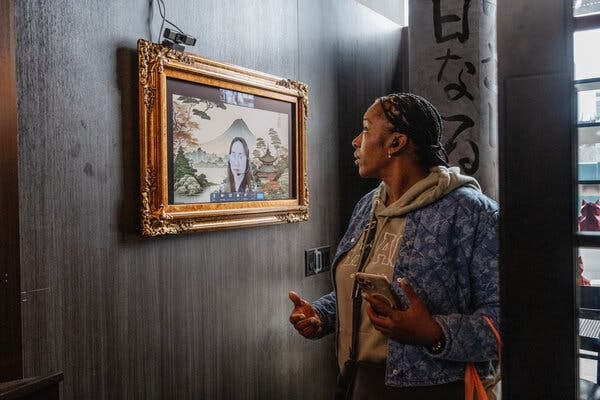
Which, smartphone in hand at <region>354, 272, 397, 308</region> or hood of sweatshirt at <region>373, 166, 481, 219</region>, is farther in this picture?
hood of sweatshirt at <region>373, 166, 481, 219</region>

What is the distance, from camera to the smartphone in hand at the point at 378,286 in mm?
1378

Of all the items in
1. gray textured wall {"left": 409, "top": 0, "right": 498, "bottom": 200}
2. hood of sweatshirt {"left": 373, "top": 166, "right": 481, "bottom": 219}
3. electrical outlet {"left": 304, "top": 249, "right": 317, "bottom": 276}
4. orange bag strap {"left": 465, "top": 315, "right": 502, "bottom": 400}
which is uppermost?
gray textured wall {"left": 409, "top": 0, "right": 498, "bottom": 200}

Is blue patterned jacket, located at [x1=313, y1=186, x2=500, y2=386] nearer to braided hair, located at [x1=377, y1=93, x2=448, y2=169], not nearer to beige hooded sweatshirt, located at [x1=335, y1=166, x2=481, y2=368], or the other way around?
beige hooded sweatshirt, located at [x1=335, y1=166, x2=481, y2=368]

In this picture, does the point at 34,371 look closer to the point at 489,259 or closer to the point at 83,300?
Answer: the point at 83,300

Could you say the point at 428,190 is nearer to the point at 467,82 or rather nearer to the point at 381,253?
the point at 381,253

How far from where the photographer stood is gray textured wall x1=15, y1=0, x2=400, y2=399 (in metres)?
1.43

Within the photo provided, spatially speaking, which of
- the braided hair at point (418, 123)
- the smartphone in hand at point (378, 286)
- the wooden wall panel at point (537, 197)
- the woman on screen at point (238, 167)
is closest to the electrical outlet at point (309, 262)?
the woman on screen at point (238, 167)

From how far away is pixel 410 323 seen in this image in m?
1.38

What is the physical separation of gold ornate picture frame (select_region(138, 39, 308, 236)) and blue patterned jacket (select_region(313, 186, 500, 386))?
0.78 m

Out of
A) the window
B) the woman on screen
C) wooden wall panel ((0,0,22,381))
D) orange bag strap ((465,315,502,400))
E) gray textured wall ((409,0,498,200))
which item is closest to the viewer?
the window

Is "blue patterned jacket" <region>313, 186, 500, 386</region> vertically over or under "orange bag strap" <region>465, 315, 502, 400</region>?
over

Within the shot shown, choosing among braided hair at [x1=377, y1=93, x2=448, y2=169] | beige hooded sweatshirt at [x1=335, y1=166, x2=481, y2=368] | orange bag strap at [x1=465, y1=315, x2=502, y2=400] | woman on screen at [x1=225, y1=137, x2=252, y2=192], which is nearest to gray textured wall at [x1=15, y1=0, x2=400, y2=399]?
woman on screen at [x1=225, y1=137, x2=252, y2=192]

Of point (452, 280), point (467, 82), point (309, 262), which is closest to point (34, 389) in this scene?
point (452, 280)

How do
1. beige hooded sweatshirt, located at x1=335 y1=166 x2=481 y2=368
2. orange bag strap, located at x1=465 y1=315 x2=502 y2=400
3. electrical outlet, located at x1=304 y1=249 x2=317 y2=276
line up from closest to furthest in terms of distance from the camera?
orange bag strap, located at x1=465 y1=315 x2=502 y2=400
beige hooded sweatshirt, located at x1=335 y1=166 x2=481 y2=368
electrical outlet, located at x1=304 y1=249 x2=317 y2=276
